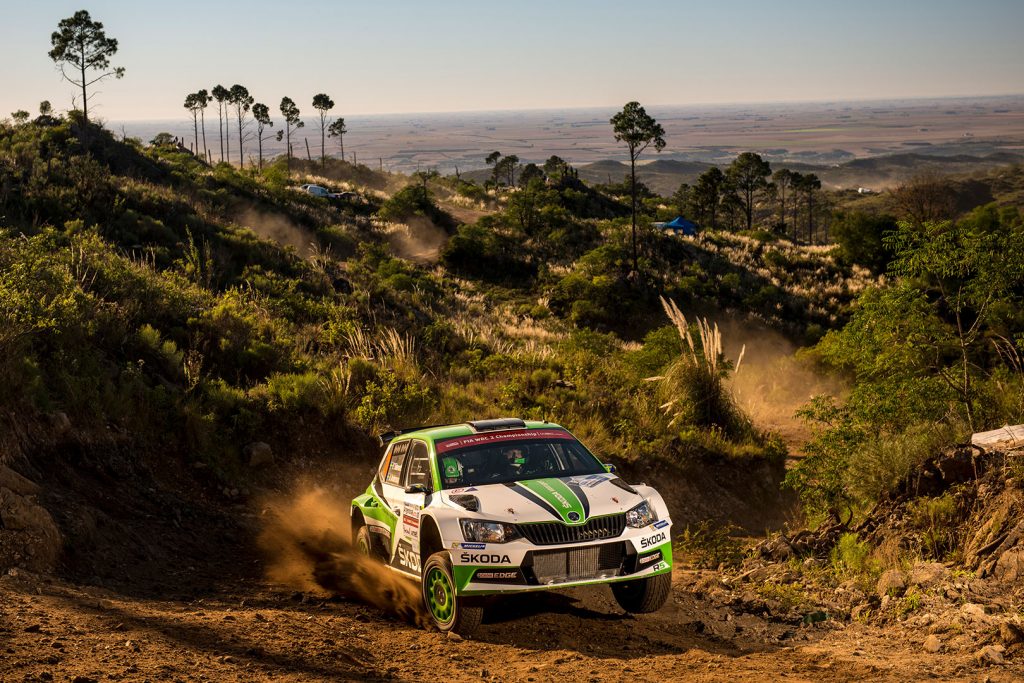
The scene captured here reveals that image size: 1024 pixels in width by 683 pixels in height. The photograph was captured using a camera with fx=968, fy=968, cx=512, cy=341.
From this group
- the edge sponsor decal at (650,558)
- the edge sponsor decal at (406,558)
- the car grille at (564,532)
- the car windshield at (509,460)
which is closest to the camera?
the car grille at (564,532)

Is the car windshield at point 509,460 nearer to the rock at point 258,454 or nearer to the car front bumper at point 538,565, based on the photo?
the car front bumper at point 538,565

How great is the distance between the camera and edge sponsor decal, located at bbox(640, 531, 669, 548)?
28.5ft

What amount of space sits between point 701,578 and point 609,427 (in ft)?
23.9

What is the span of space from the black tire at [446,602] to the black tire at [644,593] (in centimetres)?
141

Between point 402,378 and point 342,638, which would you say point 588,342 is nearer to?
point 402,378

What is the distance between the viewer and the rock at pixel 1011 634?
7763mm

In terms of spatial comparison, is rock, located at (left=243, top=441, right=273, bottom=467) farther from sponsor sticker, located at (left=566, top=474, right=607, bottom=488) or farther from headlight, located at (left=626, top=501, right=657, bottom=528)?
headlight, located at (left=626, top=501, right=657, bottom=528)

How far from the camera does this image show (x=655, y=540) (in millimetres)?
8797

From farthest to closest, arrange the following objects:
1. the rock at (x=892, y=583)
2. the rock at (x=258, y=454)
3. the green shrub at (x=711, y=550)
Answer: the rock at (x=258, y=454), the green shrub at (x=711, y=550), the rock at (x=892, y=583)

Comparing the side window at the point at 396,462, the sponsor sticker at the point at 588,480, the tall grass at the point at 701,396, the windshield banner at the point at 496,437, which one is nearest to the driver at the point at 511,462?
the windshield banner at the point at 496,437

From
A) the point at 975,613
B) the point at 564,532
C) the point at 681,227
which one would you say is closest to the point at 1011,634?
the point at 975,613

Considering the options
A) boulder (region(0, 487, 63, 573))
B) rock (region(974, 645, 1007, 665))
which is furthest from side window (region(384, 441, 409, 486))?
rock (region(974, 645, 1007, 665))

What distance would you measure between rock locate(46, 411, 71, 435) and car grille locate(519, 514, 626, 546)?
8080mm

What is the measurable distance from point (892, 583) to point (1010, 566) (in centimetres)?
116
